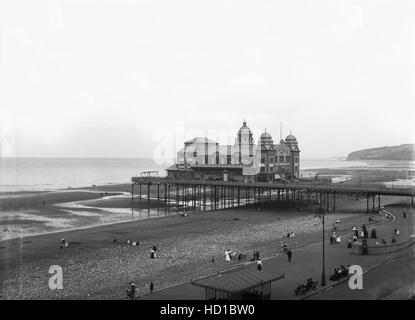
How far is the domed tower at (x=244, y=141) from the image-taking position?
76938mm

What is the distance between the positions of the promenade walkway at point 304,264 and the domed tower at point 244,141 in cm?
3935

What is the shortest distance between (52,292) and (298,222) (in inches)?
1145

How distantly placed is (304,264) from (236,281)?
9540 mm

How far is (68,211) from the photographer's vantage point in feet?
197

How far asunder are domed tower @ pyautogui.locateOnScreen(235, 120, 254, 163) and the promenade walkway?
39.3 meters

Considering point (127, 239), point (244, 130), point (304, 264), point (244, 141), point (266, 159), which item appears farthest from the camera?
point (244, 130)

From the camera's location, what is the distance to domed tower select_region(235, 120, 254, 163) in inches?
3029

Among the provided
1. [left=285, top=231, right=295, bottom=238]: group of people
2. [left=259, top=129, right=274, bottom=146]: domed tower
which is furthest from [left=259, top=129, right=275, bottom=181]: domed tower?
[left=285, top=231, right=295, bottom=238]: group of people

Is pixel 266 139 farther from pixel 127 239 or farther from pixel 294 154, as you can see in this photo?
pixel 127 239

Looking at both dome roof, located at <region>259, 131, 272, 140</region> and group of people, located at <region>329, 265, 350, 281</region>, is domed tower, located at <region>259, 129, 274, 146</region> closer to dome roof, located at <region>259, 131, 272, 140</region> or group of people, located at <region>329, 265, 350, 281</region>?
dome roof, located at <region>259, 131, 272, 140</region>

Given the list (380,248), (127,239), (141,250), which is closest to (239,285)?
(380,248)

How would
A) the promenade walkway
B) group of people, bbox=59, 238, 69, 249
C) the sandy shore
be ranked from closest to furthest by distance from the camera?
1. the promenade walkway
2. the sandy shore
3. group of people, bbox=59, 238, 69, 249

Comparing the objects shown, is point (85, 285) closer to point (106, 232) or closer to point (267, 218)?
point (106, 232)

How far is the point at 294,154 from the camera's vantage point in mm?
86500
